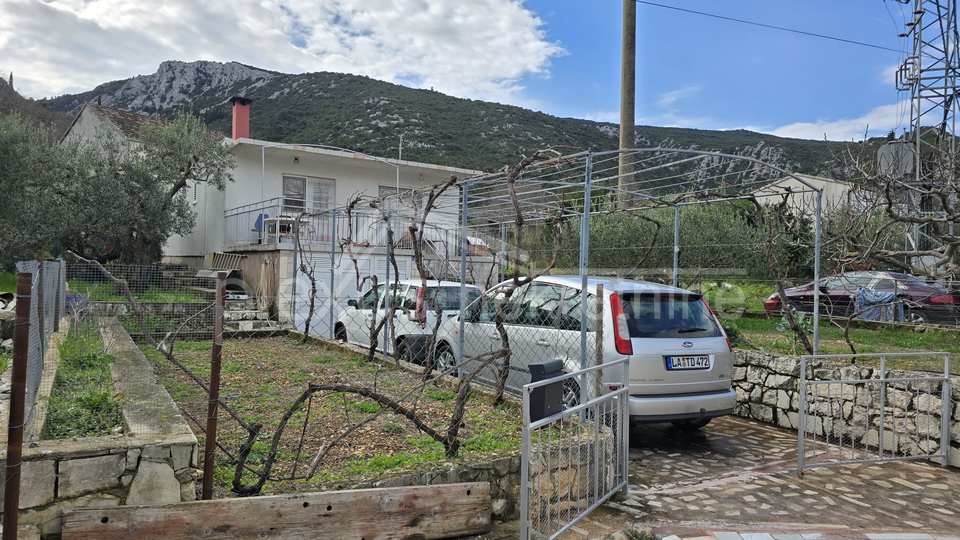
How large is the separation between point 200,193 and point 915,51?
1984cm

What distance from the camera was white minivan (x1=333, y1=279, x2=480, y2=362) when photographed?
7906 millimetres

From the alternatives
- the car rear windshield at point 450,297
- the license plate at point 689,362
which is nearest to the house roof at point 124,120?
the car rear windshield at point 450,297

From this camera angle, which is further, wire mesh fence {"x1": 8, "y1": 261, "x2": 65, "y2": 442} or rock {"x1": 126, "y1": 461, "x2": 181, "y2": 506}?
wire mesh fence {"x1": 8, "y1": 261, "x2": 65, "y2": 442}

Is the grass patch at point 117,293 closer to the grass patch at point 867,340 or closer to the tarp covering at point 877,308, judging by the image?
the grass patch at point 867,340

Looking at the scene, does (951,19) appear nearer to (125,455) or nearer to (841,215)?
(841,215)

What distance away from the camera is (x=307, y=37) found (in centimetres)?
3834

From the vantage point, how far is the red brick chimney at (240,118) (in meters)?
18.8

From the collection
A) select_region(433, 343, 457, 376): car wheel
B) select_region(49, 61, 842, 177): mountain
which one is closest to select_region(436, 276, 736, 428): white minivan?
select_region(433, 343, 457, 376): car wheel

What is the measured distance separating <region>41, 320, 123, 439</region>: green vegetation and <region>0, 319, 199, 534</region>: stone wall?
18.8 inches

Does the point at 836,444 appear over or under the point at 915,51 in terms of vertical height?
under

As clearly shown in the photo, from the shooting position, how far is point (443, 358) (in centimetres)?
750

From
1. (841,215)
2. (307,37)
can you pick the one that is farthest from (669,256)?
(307,37)

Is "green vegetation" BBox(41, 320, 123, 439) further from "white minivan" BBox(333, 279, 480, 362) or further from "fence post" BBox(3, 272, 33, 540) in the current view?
"white minivan" BBox(333, 279, 480, 362)

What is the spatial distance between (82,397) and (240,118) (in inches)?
645
